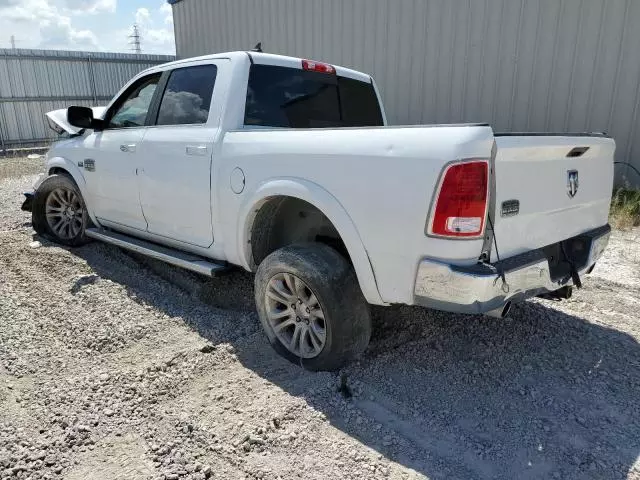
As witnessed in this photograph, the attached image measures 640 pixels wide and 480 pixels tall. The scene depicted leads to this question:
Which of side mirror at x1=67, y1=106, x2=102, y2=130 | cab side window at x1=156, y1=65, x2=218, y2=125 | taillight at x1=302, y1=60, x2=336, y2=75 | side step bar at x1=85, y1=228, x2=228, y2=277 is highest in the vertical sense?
taillight at x1=302, y1=60, x2=336, y2=75

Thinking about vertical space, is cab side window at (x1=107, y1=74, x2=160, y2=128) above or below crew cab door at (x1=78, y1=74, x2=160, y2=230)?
above

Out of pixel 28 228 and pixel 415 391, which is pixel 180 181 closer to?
pixel 415 391

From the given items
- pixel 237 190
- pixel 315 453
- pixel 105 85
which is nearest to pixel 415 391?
pixel 315 453

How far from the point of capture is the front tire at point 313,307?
2.88m

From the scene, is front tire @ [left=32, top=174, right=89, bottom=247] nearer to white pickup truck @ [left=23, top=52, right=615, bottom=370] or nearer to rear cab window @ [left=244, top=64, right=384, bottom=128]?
white pickup truck @ [left=23, top=52, right=615, bottom=370]

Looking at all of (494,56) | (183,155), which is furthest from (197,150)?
(494,56)

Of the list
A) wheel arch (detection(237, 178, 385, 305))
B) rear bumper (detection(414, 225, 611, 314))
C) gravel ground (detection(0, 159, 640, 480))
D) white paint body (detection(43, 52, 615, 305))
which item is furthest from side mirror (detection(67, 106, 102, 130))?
rear bumper (detection(414, 225, 611, 314))

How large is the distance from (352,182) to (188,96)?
194 centimetres

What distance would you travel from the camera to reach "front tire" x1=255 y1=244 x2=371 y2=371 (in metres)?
2.88

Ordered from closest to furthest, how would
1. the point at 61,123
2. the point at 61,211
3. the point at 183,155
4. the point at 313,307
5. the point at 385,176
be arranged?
the point at 385,176 < the point at 313,307 < the point at 183,155 < the point at 61,123 < the point at 61,211

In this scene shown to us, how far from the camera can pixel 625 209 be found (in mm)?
6348

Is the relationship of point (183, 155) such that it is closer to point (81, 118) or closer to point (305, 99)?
point (305, 99)

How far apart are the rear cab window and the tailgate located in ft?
6.07

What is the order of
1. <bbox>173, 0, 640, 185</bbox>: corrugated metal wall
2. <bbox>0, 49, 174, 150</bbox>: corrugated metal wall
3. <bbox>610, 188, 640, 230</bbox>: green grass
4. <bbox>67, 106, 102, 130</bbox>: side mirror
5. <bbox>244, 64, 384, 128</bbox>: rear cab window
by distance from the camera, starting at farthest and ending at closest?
<bbox>0, 49, 174, 150</bbox>: corrugated metal wall
<bbox>173, 0, 640, 185</bbox>: corrugated metal wall
<bbox>610, 188, 640, 230</bbox>: green grass
<bbox>67, 106, 102, 130</bbox>: side mirror
<bbox>244, 64, 384, 128</bbox>: rear cab window
